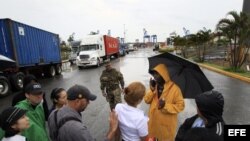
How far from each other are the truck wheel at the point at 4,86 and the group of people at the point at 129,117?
9972mm

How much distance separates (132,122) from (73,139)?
87cm

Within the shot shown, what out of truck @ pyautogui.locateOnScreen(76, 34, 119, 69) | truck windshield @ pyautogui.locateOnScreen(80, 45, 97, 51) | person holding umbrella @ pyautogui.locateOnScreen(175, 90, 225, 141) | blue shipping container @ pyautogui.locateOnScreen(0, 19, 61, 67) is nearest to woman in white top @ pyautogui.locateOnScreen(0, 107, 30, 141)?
person holding umbrella @ pyautogui.locateOnScreen(175, 90, 225, 141)

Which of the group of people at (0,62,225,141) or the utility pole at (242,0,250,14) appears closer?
the group of people at (0,62,225,141)

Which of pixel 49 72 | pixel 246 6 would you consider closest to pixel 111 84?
pixel 49 72

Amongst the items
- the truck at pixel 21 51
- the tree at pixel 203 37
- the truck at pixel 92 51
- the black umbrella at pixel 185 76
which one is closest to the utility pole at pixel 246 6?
the tree at pixel 203 37

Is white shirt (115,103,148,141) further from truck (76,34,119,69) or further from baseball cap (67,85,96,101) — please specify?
truck (76,34,119,69)

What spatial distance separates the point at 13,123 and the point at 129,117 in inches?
47.8

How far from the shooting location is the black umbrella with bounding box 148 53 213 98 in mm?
4176

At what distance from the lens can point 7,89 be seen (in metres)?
14.2

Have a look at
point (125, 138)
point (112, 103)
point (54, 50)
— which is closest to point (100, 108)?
point (112, 103)

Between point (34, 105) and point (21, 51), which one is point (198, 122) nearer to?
point (34, 105)

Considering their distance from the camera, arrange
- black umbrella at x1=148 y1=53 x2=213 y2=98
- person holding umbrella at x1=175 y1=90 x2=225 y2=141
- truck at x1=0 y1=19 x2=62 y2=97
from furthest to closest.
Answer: truck at x1=0 y1=19 x2=62 y2=97, black umbrella at x1=148 y1=53 x2=213 y2=98, person holding umbrella at x1=175 y1=90 x2=225 y2=141

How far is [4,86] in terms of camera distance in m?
14.2

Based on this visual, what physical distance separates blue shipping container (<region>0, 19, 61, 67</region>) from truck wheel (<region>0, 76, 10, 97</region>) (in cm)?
194
